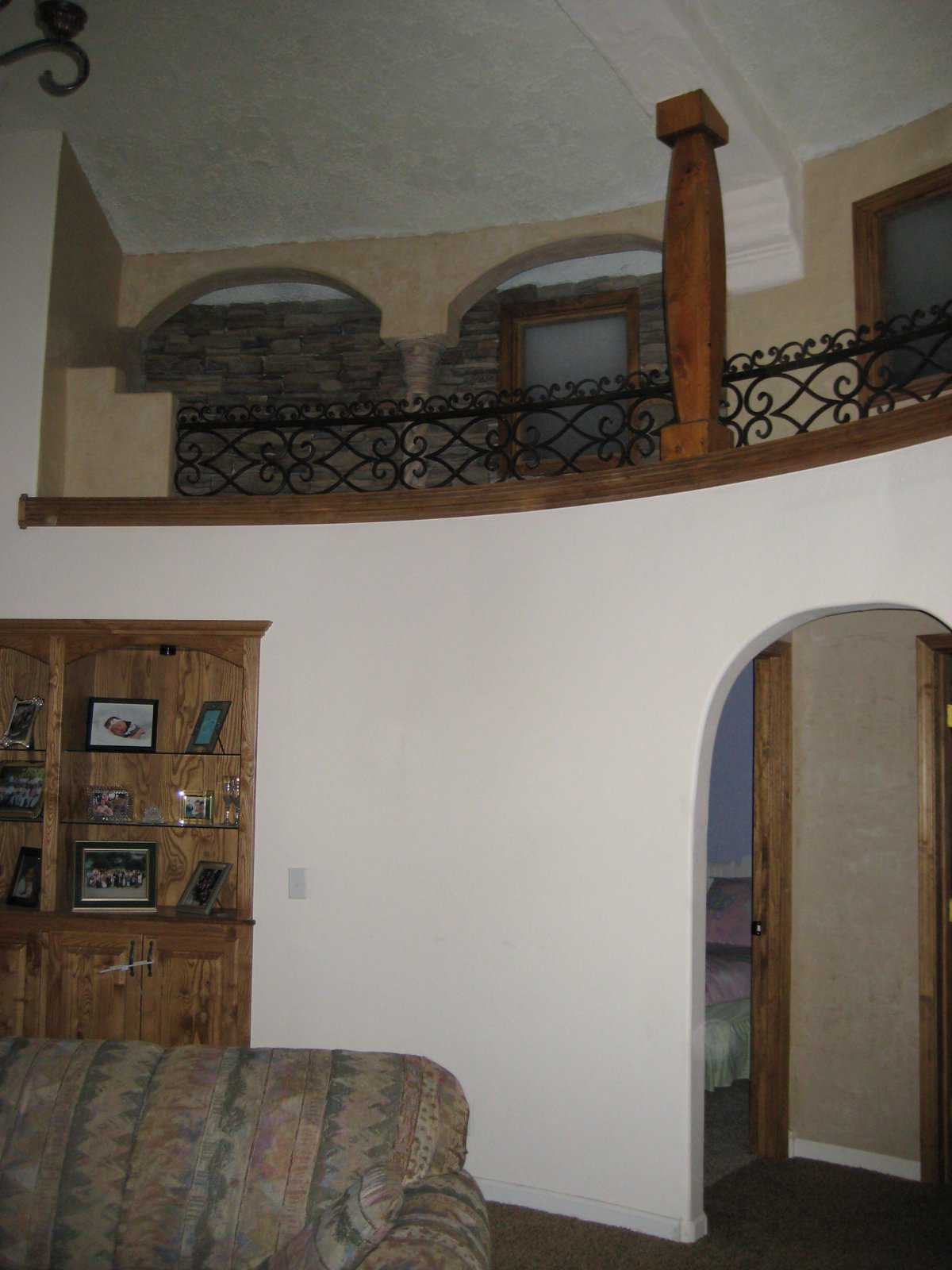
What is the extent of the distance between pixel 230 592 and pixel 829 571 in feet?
8.49

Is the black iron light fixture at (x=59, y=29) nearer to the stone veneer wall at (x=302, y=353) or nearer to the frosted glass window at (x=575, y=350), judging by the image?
the stone veneer wall at (x=302, y=353)

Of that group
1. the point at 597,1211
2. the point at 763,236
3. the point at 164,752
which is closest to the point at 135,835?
the point at 164,752

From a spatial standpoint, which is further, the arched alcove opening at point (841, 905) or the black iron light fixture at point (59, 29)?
the arched alcove opening at point (841, 905)

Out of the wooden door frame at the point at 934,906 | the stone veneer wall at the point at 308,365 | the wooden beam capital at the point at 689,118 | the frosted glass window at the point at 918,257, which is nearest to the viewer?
the wooden beam capital at the point at 689,118

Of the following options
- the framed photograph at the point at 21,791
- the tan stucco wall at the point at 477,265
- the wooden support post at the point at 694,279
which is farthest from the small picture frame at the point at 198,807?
the tan stucco wall at the point at 477,265

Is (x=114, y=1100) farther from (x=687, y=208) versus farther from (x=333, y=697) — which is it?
(x=687, y=208)

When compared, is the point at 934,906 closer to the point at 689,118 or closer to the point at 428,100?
the point at 689,118

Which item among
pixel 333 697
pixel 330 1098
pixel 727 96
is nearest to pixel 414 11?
pixel 727 96

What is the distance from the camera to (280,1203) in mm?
2701

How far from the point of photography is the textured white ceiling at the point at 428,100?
477 centimetres

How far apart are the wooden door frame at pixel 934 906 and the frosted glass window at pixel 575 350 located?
2.79 meters

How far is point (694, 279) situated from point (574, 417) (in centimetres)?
93

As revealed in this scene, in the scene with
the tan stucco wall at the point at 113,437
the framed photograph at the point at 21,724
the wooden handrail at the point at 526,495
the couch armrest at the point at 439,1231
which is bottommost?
the couch armrest at the point at 439,1231

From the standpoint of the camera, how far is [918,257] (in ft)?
17.0
